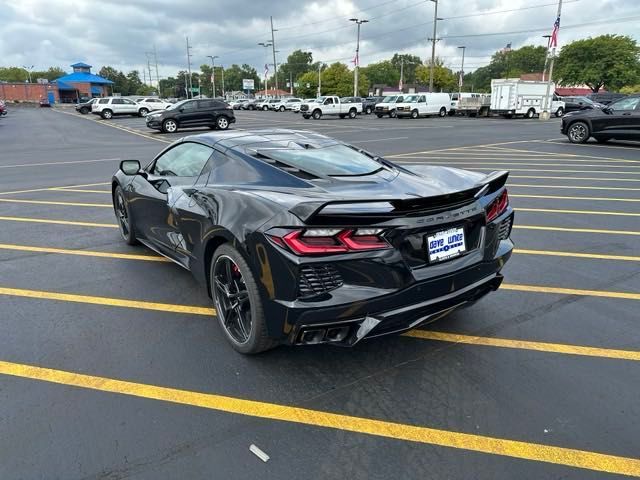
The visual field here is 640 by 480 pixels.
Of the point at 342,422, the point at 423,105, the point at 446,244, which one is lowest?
the point at 342,422

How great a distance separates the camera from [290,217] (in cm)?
266

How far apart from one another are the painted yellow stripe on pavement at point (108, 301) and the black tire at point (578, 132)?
16.8 meters

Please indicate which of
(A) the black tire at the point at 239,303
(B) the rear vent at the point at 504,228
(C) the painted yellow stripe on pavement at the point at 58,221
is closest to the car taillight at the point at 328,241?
(A) the black tire at the point at 239,303

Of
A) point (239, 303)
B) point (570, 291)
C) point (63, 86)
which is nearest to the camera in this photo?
point (239, 303)

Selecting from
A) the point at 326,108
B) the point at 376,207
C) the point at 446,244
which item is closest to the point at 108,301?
the point at 376,207

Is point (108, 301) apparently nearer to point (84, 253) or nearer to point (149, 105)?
point (84, 253)

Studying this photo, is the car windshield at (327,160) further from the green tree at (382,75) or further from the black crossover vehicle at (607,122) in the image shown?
the green tree at (382,75)

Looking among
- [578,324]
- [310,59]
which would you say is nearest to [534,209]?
[578,324]

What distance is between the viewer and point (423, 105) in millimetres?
38625

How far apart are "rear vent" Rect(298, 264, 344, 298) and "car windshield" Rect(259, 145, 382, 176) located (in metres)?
1.02

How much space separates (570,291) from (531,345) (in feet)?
4.03

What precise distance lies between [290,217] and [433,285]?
3.07ft

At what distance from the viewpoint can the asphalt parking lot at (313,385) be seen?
2346 mm

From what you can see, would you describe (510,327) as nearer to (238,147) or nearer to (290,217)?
(290,217)
